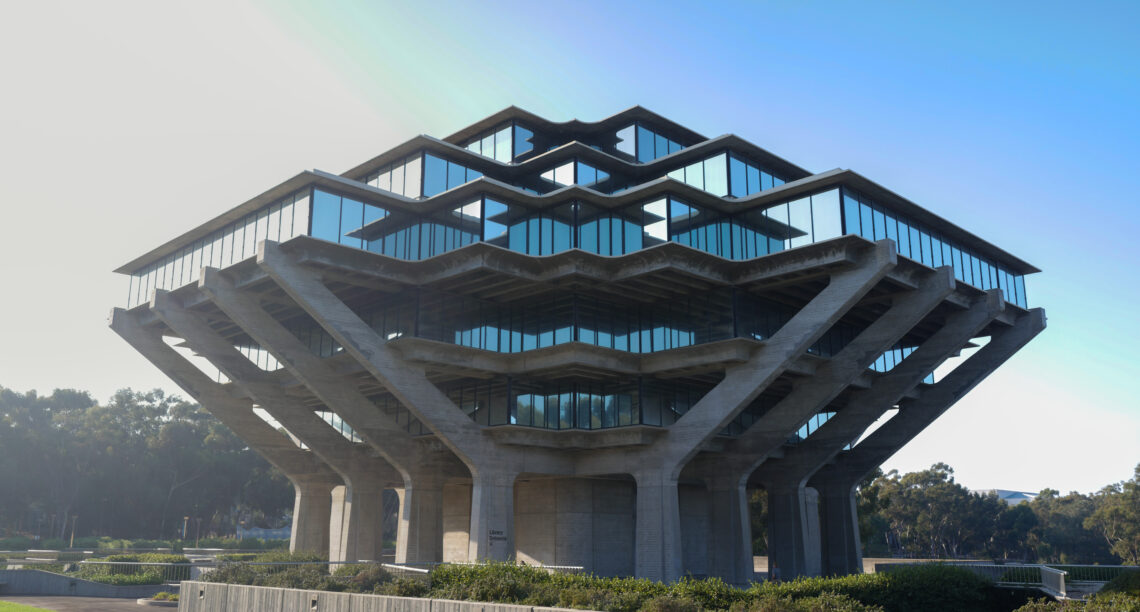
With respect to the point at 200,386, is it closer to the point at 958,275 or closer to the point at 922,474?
the point at 958,275

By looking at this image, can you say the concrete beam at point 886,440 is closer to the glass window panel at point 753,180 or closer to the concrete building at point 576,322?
the concrete building at point 576,322

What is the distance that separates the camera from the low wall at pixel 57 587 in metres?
34.9

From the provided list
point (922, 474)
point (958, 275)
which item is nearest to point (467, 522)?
point (958, 275)

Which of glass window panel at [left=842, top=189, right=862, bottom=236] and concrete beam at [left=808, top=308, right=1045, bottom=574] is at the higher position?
glass window panel at [left=842, top=189, right=862, bottom=236]

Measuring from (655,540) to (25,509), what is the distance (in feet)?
225

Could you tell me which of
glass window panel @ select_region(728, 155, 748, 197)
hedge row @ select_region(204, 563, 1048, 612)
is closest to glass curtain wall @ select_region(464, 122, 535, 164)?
glass window panel @ select_region(728, 155, 748, 197)

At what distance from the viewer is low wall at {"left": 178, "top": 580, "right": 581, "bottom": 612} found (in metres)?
16.4

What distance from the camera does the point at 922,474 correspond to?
360 ft

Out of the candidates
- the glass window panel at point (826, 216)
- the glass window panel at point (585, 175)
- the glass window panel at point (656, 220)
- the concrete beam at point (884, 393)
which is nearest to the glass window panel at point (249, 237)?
the glass window panel at point (585, 175)

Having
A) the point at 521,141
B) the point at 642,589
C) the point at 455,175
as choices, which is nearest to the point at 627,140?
the point at 521,141

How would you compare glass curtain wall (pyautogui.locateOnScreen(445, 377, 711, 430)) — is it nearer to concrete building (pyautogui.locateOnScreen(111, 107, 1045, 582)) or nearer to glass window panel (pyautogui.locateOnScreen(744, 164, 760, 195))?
concrete building (pyautogui.locateOnScreen(111, 107, 1045, 582))

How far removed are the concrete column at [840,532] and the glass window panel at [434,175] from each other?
31231 millimetres

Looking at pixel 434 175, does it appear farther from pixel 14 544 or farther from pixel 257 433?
pixel 14 544

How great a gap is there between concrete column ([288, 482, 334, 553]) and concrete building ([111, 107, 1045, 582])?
5348mm
